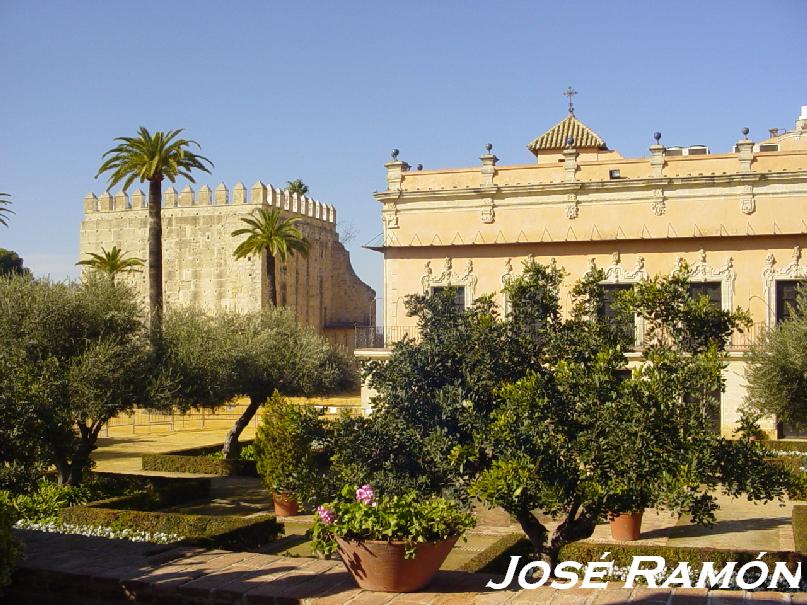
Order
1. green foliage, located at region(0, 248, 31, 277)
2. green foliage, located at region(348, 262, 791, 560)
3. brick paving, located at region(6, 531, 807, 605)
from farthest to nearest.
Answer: green foliage, located at region(0, 248, 31, 277) < green foliage, located at region(348, 262, 791, 560) < brick paving, located at region(6, 531, 807, 605)

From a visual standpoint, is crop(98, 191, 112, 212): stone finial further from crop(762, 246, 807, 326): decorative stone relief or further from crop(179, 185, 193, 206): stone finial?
crop(762, 246, 807, 326): decorative stone relief

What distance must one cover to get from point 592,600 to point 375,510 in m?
1.68

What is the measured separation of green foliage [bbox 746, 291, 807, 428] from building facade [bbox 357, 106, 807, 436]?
5443 millimetres

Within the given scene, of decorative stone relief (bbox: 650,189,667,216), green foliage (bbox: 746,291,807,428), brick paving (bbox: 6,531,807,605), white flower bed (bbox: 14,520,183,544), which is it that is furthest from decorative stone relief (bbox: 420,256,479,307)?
brick paving (bbox: 6,531,807,605)

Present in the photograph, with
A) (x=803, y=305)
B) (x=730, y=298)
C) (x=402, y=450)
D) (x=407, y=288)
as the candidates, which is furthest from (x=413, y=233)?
(x=402, y=450)

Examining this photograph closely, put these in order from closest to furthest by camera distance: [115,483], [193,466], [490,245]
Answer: [115,483]
[193,466]
[490,245]

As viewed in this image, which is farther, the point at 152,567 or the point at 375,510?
the point at 152,567

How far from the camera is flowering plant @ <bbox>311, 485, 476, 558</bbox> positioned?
21.8ft

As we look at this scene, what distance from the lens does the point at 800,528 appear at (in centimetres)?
1281

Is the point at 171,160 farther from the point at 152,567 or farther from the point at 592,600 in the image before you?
the point at 592,600

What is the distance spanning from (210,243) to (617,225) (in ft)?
72.7

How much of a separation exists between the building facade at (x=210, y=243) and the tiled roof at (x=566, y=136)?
45.4ft

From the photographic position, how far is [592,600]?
609 centimetres

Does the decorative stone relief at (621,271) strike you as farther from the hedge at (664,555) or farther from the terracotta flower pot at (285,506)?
the hedge at (664,555)
